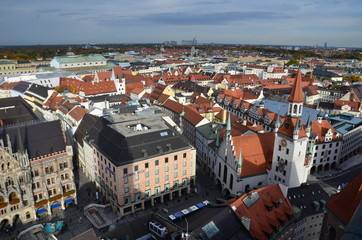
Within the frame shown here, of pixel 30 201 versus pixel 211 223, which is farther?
pixel 30 201

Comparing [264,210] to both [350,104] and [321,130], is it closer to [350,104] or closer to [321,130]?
[321,130]

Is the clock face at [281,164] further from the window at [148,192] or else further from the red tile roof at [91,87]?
the red tile roof at [91,87]

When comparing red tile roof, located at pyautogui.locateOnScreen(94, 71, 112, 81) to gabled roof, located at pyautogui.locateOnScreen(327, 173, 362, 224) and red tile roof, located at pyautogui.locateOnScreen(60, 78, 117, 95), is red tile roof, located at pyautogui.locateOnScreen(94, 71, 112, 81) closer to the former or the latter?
red tile roof, located at pyautogui.locateOnScreen(60, 78, 117, 95)

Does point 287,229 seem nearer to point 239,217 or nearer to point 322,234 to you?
point 322,234

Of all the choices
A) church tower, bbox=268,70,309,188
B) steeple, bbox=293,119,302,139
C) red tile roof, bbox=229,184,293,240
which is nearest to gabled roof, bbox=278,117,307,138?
church tower, bbox=268,70,309,188

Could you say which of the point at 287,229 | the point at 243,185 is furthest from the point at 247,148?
the point at 287,229

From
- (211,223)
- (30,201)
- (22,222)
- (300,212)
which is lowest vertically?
(22,222)

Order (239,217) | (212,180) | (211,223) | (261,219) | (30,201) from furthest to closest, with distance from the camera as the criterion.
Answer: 1. (212,180)
2. (30,201)
3. (261,219)
4. (239,217)
5. (211,223)

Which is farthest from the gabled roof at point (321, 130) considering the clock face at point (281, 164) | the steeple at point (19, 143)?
the steeple at point (19, 143)

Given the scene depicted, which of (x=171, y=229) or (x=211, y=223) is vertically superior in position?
(x=211, y=223)
